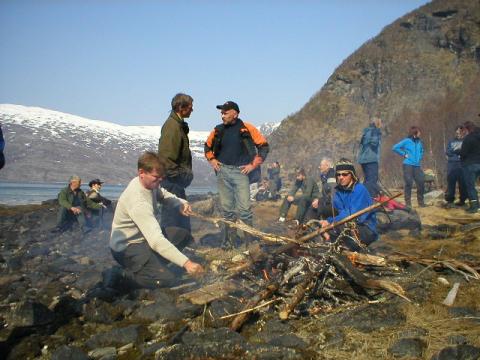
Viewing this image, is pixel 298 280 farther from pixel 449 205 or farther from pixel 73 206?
pixel 449 205

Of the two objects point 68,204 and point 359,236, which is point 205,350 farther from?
point 68,204

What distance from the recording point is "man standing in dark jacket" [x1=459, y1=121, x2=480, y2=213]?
9.67m

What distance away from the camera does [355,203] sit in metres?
5.78

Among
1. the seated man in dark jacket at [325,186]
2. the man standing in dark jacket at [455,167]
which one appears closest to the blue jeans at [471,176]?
the man standing in dark jacket at [455,167]

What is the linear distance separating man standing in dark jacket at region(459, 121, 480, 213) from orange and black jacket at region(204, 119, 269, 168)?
5531mm

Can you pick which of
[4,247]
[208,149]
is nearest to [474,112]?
[208,149]

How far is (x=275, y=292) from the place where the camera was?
3.98 meters

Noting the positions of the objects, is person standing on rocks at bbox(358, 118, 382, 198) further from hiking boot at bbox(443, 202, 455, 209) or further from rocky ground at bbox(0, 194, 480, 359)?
rocky ground at bbox(0, 194, 480, 359)

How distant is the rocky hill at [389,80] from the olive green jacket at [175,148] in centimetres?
4596

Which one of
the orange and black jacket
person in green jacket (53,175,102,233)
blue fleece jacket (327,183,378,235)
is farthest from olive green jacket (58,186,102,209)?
blue fleece jacket (327,183,378,235)

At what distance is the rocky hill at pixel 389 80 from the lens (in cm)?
5234

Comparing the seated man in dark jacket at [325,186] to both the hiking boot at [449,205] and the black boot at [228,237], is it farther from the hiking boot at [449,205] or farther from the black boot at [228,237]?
the hiking boot at [449,205]

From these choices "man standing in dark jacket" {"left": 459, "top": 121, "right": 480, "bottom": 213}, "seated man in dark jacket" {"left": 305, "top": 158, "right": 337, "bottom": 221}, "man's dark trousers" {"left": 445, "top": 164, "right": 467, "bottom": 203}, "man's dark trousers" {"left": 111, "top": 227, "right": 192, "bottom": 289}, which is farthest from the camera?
"man's dark trousers" {"left": 445, "top": 164, "right": 467, "bottom": 203}

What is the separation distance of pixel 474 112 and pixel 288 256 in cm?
3274
